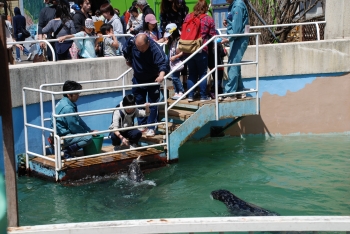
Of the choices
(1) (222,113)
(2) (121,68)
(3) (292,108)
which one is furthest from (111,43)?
(3) (292,108)

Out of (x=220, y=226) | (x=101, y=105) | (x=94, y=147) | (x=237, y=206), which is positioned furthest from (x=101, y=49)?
(x=220, y=226)

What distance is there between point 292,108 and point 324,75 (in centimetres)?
86

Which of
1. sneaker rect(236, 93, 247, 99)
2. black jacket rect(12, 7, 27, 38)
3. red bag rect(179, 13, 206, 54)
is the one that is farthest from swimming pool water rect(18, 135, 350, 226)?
black jacket rect(12, 7, 27, 38)

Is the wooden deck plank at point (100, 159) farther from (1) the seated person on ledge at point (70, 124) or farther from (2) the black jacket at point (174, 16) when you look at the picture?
(2) the black jacket at point (174, 16)

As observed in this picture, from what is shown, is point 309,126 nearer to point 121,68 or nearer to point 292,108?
point 292,108

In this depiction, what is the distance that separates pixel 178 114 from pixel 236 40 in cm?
153

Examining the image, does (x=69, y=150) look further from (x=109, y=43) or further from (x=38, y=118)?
(x=109, y=43)

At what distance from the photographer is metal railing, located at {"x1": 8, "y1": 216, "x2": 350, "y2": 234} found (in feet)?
11.5

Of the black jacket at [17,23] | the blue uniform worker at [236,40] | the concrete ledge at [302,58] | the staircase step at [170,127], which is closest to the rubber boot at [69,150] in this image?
the staircase step at [170,127]

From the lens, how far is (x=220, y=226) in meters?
3.57

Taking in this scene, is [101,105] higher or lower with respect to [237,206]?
higher

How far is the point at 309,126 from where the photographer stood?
428 inches

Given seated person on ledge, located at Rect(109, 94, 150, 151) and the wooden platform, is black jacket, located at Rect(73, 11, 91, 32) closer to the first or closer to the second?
seated person on ledge, located at Rect(109, 94, 150, 151)

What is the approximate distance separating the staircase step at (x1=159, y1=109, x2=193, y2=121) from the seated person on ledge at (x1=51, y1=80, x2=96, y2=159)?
5.13 feet
